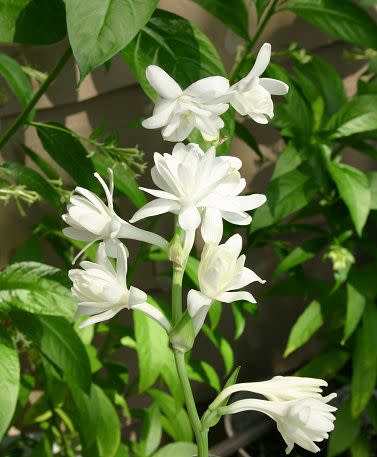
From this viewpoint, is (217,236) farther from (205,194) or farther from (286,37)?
(286,37)

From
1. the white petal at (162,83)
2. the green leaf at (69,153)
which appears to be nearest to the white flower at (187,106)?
the white petal at (162,83)

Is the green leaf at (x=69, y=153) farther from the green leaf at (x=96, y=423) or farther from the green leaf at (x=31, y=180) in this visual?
the green leaf at (x=96, y=423)

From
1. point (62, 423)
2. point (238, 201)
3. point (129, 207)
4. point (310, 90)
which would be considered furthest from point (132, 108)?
point (238, 201)

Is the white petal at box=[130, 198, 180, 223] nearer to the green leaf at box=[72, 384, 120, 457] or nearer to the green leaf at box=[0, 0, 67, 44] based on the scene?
the green leaf at box=[0, 0, 67, 44]

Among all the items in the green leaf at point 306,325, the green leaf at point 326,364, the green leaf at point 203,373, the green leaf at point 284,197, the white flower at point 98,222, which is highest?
the white flower at point 98,222

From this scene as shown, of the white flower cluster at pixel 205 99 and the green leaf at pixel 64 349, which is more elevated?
the white flower cluster at pixel 205 99

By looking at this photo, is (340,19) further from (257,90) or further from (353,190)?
(257,90)
